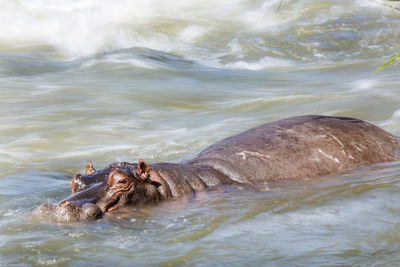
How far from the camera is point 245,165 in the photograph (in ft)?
18.3

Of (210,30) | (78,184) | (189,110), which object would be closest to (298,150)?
(78,184)

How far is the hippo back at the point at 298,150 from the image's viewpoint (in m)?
5.58

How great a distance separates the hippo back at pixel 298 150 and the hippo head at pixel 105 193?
0.88m

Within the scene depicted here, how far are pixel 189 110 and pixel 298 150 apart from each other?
572cm

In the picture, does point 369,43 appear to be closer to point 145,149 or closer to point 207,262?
point 145,149

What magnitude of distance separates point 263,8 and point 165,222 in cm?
2054

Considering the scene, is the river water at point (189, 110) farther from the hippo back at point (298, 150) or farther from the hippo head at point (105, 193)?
the hippo back at point (298, 150)

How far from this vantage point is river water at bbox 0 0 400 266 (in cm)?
393

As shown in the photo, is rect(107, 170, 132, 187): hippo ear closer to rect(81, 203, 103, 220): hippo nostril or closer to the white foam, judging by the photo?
rect(81, 203, 103, 220): hippo nostril

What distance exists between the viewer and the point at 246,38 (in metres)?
20.5

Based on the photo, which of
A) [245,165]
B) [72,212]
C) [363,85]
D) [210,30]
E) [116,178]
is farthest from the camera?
[210,30]

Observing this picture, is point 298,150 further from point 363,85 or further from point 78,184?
point 363,85

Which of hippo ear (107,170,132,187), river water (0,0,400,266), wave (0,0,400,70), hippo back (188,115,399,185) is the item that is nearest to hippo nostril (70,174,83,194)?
hippo ear (107,170,132,187)

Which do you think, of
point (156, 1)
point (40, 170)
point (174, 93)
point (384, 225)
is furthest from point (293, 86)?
point (156, 1)
